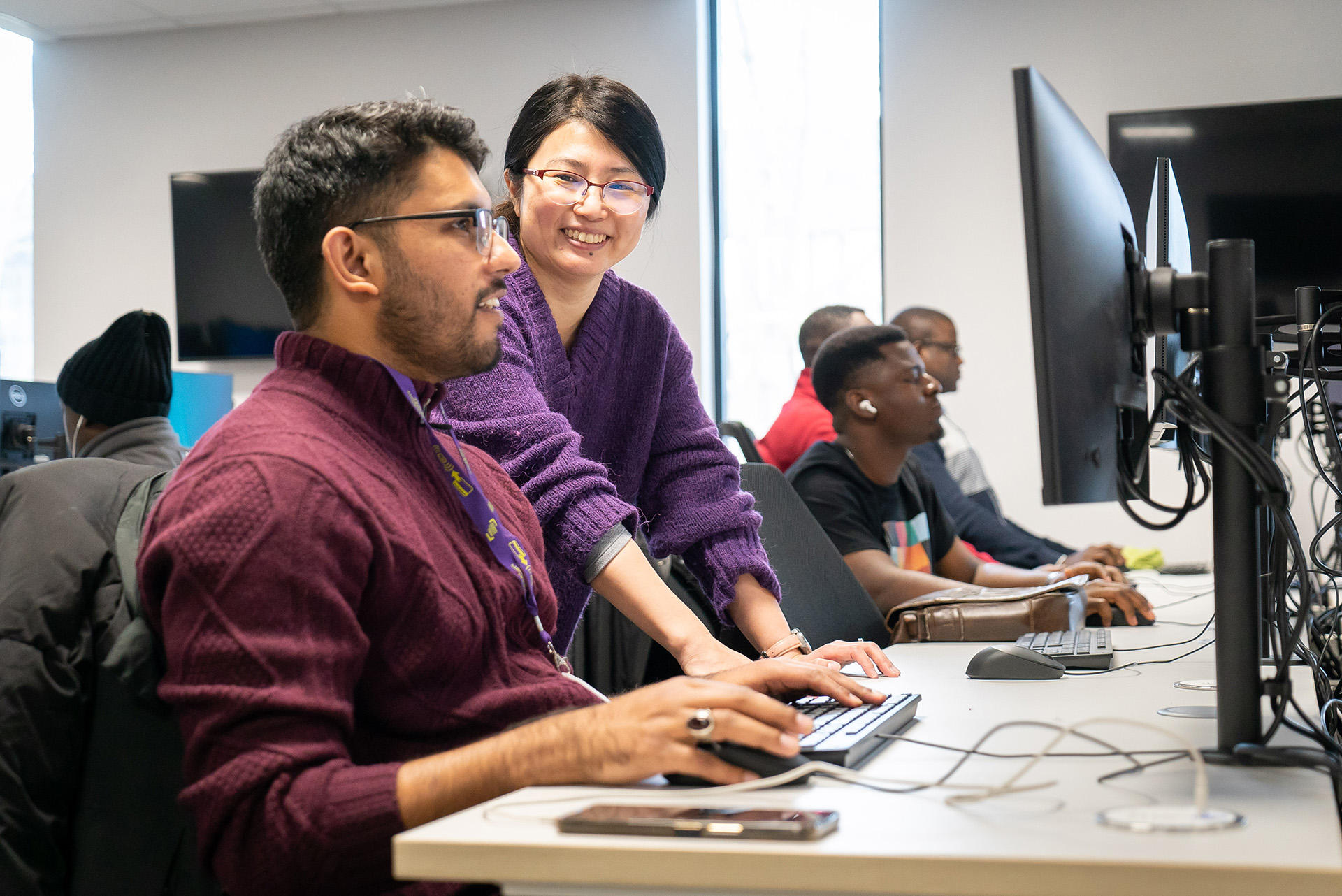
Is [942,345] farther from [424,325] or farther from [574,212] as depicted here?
[424,325]

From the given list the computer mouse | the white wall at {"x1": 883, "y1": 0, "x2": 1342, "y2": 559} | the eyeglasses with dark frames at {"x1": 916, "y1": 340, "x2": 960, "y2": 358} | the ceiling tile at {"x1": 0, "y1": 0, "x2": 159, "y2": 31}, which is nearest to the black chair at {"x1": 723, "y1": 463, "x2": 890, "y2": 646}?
the computer mouse

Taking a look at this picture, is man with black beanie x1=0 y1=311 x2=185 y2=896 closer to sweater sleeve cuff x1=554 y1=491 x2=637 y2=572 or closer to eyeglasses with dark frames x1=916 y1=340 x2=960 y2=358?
sweater sleeve cuff x1=554 y1=491 x2=637 y2=572

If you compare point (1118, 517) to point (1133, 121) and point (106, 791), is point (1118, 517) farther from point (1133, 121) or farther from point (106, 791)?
point (106, 791)

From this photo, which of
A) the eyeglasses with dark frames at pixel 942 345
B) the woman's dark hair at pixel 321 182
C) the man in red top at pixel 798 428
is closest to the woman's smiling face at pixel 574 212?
the woman's dark hair at pixel 321 182

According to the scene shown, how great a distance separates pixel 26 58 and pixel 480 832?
610 cm

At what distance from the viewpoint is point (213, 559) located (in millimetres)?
803

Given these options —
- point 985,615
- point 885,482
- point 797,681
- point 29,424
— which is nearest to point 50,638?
point 797,681

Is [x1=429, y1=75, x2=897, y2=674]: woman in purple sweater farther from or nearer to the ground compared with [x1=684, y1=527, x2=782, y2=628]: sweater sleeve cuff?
farther from the ground

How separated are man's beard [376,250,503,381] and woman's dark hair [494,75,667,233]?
56cm

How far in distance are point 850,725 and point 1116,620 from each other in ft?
3.87

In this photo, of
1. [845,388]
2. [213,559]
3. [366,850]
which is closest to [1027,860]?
[366,850]

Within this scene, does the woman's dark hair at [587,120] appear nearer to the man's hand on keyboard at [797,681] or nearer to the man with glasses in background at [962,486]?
the man's hand on keyboard at [797,681]

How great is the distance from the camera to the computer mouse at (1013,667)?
4.36 feet

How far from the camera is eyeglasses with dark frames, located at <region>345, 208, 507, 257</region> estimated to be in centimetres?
104
